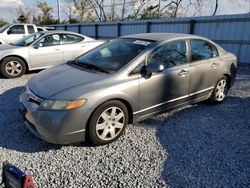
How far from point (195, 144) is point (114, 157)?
118 centimetres

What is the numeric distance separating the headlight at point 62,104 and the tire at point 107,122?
0.25 metres

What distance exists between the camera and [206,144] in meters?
3.31

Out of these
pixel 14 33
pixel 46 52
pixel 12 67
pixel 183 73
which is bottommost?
pixel 12 67

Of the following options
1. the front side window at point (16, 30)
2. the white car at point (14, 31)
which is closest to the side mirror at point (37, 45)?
the white car at point (14, 31)

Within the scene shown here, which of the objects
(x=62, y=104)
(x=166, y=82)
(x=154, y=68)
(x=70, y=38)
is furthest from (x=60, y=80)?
(x=70, y=38)

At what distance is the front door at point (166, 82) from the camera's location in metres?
3.49

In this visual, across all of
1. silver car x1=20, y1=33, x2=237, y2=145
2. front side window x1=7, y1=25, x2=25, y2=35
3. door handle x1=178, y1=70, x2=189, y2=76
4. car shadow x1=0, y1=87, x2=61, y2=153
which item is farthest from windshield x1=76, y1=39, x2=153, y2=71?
front side window x1=7, y1=25, x2=25, y2=35

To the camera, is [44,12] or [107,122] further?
[44,12]

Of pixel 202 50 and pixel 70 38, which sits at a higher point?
pixel 202 50

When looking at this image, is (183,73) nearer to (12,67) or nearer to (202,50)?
(202,50)

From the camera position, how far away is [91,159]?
294 centimetres

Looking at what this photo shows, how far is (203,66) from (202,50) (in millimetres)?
347

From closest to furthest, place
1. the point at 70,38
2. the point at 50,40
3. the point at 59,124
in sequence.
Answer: the point at 59,124
the point at 50,40
the point at 70,38

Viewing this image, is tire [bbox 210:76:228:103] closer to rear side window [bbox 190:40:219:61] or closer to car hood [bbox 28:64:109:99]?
rear side window [bbox 190:40:219:61]
